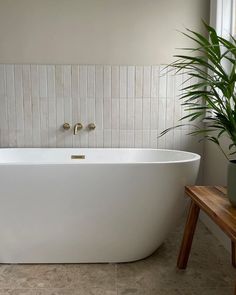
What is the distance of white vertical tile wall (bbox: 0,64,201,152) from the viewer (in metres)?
2.53

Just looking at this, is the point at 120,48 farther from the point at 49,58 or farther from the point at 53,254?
the point at 53,254

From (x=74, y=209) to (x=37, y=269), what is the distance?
0.46 m

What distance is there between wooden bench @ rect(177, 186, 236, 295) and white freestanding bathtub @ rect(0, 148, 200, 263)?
0.13 meters

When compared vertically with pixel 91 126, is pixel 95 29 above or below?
above

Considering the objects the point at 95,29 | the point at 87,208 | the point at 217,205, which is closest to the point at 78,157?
the point at 87,208

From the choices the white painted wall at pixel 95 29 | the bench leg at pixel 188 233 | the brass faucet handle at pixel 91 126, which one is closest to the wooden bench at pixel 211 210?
the bench leg at pixel 188 233

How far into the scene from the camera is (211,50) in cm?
136

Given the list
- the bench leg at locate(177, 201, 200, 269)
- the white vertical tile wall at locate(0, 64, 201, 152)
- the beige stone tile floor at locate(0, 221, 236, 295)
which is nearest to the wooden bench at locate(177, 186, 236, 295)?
the bench leg at locate(177, 201, 200, 269)

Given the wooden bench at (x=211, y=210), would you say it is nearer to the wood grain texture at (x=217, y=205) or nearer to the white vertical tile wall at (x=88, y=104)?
the wood grain texture at (x=217, y=205)

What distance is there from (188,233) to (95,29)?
1791mm

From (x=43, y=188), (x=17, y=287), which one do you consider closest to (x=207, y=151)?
(x=43, y=188)

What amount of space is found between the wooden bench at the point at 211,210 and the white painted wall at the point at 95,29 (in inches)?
53.1

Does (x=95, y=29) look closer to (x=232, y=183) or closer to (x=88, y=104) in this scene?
(x=88, y=104)

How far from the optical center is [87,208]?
1.70 meters
